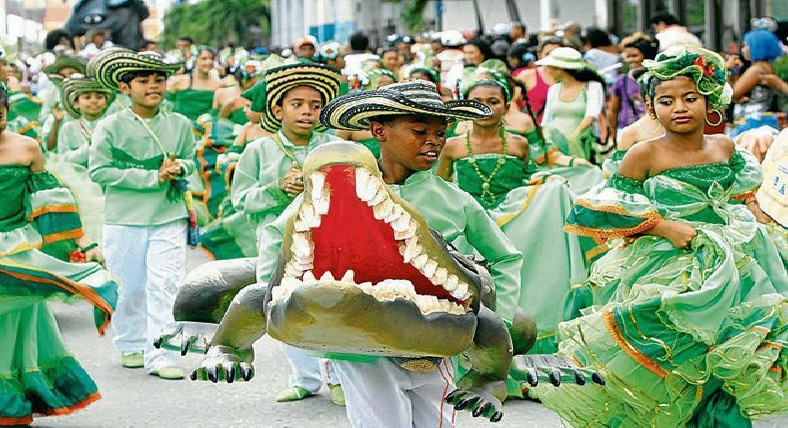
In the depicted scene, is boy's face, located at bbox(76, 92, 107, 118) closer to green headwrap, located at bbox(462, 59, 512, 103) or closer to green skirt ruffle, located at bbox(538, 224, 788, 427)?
green headwrap, located at bbox(462, 59, 512, 103)

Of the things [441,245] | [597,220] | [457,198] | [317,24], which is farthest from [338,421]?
[317,24]

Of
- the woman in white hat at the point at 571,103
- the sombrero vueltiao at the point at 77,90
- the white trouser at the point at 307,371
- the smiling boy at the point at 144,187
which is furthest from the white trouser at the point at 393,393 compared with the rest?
the woman in white hat at the point at 571,103

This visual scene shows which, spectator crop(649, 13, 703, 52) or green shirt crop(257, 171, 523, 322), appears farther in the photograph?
spectator crop(649, 13, 703, 52)

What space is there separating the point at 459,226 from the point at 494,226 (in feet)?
0.48

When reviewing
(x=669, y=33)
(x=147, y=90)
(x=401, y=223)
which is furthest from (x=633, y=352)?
(x=669, y=33)

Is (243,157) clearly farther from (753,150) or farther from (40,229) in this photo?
(753,150)

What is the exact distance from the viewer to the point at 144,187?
28.6ft

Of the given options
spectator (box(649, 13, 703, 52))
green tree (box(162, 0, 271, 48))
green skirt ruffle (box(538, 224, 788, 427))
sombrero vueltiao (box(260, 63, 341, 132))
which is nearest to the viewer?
green skirt ruffle (box(538, 224, 788, 427))

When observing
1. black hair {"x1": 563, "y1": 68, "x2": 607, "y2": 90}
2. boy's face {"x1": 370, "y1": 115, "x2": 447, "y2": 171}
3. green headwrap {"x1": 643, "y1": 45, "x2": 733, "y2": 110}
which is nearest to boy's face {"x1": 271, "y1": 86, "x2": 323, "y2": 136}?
green headwrap {"x1": 643, "y1": 45, "x2": 733, "y2": 110}

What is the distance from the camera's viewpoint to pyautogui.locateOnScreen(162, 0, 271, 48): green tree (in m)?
65.8

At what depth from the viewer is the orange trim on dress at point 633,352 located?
5.66 m

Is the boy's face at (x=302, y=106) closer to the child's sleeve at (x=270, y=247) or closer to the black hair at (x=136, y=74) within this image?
the black hair at (x=136, y=74)

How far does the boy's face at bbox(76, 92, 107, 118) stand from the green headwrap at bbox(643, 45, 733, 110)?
599 centimetres

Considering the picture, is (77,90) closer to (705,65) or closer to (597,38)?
(705,65)
